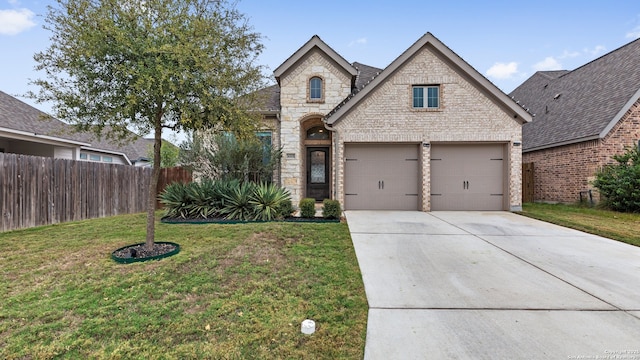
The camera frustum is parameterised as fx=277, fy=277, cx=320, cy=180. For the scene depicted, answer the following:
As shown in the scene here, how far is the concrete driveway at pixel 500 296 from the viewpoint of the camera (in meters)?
2.52

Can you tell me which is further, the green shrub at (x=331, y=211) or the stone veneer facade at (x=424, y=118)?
the stone veneer facade at (x=424, y=118)

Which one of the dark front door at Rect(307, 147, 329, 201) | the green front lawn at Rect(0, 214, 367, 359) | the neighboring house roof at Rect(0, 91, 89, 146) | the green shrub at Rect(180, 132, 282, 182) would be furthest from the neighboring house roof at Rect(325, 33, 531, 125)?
the neighboring house roof at Rect(0, 91, 89, 146)

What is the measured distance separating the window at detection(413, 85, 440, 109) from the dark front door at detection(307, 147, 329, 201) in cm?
466

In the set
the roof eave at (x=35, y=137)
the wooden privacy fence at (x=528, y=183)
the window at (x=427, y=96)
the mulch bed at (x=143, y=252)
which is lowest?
Answer: the mulch bed at (x=143, y=252)

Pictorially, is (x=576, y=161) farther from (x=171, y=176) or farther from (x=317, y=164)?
(x=171, y=176)

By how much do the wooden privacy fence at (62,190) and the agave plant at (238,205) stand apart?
474 cm

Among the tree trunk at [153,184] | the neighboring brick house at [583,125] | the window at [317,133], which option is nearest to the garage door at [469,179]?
the neighboring brick house at [583,125]

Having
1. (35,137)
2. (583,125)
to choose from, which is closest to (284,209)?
(35,137)

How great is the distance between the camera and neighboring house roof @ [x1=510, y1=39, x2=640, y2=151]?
11391 millimetres

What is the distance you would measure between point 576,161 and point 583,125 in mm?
1625

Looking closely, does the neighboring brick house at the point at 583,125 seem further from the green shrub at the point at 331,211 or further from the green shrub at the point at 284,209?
the green shrub at the point at 284,209

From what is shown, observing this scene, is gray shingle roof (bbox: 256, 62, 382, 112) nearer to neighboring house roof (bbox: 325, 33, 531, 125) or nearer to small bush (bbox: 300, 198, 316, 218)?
neighboring house roof (bbox: 325, 33, 531, 125)

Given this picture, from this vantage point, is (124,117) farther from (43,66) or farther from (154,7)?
(154,7)

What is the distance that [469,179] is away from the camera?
10898mm
